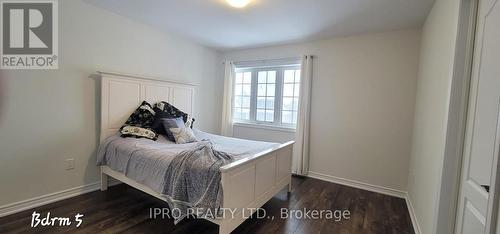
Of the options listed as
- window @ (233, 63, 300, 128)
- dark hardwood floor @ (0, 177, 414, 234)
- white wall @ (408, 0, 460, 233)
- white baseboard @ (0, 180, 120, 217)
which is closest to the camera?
white wall @ (408, 0, 460, 233)

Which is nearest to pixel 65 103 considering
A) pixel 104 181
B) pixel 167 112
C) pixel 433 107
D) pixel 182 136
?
pixel 104 181

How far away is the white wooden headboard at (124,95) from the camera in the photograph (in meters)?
2.75

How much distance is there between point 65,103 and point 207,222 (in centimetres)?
213

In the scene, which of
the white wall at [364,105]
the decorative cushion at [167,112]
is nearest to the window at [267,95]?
the white wall at [364,105]

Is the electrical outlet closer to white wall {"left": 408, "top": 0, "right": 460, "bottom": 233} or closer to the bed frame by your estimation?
the bed frame

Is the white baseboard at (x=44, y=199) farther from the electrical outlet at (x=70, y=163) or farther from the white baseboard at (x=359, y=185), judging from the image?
the white baseboard at (x=359, y=185)

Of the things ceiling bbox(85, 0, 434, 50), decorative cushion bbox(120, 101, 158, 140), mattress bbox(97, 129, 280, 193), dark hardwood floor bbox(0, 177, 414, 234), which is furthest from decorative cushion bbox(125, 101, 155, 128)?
ceiling bbox(85, 0, 434, 50)

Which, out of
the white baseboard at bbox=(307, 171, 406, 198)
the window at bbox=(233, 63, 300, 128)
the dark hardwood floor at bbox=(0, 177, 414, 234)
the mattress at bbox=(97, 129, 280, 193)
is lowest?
the dark hardwood floor at bbox=(0, 177, 414, 234)

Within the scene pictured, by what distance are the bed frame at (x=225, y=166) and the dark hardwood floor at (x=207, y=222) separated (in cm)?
21

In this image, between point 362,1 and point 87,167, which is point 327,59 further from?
point 87,167

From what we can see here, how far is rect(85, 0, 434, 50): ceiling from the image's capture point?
238 cm

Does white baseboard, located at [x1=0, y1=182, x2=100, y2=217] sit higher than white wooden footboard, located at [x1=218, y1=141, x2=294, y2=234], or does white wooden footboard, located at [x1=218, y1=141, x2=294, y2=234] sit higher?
white wooden footboard, located at [x1=218, y1=141, x2=294, y2=234]

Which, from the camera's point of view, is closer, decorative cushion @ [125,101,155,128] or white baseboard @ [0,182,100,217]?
white baseboard @ [0,182,100,217]

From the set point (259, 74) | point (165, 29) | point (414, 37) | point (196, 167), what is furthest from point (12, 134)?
point (414, 37)
